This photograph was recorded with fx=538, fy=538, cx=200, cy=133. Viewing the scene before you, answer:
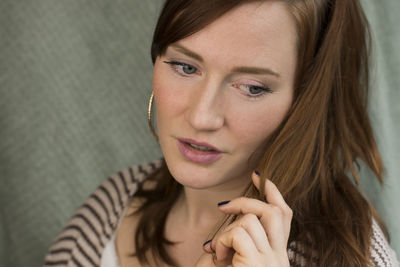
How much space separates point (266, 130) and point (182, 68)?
0.20m

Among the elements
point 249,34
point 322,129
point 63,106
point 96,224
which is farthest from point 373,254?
point 63,106

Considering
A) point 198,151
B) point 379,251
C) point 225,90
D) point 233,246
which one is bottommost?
point 379,251

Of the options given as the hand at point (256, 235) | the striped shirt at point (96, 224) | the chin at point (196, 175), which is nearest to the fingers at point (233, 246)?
the hand at point (256, 235)

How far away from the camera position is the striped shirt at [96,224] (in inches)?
50.4

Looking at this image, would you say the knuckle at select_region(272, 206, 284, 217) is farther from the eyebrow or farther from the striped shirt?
the striped shirt

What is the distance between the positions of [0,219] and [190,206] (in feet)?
2.23

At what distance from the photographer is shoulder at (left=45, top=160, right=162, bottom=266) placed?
1.28m

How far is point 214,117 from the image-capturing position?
0.97 m

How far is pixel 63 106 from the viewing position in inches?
62.9

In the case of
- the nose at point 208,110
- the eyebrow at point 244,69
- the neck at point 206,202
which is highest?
the eyebrow at point 244,69

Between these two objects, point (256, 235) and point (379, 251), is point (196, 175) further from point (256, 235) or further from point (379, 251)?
point (379, 251)

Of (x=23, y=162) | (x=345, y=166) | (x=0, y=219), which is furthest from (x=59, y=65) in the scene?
(x=345, y=166)

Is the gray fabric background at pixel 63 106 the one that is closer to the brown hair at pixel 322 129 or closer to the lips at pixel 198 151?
the brown hair at pixel 322 129

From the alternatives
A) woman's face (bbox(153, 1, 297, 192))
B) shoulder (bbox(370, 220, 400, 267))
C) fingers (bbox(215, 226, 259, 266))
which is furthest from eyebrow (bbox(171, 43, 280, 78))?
shoulder (bbox(370, 220, 400, 267))
